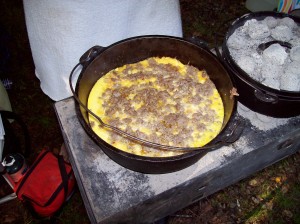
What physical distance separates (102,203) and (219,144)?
101cm

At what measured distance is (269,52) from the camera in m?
2.40

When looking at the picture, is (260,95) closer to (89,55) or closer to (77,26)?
(89,55)

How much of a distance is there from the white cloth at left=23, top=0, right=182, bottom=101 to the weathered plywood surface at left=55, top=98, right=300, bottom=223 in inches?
19.8

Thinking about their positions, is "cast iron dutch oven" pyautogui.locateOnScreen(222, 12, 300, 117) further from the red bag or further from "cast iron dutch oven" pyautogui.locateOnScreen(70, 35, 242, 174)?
the red bag

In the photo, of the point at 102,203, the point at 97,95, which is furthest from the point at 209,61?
the point at 102,203

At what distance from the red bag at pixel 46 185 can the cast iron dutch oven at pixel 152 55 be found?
947 mm

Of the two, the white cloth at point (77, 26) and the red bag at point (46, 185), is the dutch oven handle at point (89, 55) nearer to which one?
the white cloth at point (77, 26)

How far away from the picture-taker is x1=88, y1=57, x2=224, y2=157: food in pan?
214cm

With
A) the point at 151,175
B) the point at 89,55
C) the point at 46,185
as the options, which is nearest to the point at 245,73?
the point at 151,175

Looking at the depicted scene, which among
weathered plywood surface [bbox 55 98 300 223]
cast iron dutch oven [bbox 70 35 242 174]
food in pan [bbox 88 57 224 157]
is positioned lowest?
weathered plywood surface [bbox 55 98 300 223]

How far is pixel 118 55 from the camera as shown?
8.16ft

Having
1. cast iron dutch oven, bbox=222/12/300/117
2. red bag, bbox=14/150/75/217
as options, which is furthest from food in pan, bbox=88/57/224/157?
red bag, bbox=14/150/75/217

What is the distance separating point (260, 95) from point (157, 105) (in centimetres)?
80

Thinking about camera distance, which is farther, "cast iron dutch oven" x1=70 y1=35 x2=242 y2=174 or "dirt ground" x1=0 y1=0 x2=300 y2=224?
"dirt ground" x1=0 y1=0 x2=300 y2=224
